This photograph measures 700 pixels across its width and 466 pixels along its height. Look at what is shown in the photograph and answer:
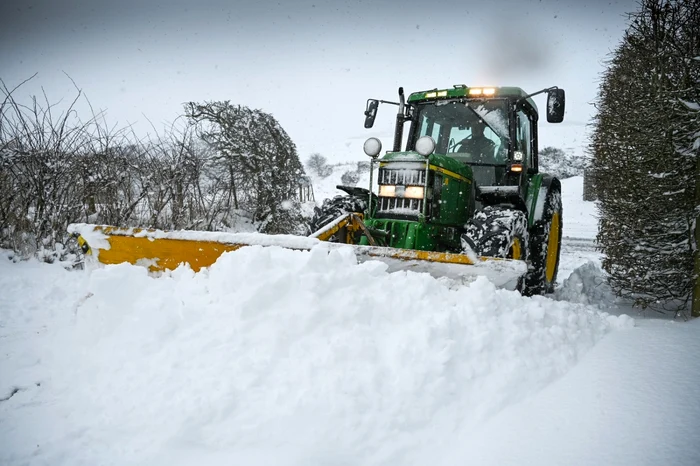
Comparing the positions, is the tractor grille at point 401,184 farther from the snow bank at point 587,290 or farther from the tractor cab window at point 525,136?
the snow bank at point 587,290

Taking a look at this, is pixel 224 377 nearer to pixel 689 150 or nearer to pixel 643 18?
pixel 689 150

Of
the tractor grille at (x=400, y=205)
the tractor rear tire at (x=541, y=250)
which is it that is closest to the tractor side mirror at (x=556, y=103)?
the tractor rear tire at (x=541, y=250)

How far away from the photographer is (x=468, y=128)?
15.5 feet

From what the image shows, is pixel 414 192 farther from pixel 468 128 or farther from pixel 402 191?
pixel 468 128

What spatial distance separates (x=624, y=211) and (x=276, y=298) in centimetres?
397

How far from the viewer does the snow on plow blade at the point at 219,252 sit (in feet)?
8.55

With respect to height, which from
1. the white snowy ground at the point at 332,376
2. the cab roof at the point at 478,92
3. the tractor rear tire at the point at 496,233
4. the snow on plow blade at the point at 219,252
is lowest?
the white snowy ground at the point at 332,376

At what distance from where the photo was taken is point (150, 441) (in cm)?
175

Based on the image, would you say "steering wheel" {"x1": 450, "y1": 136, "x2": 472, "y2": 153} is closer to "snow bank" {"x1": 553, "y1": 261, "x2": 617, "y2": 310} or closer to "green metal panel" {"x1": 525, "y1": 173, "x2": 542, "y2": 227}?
"green metal panel" {"x1": 525, "y1": 173, "x2": 542, "y2": 227}

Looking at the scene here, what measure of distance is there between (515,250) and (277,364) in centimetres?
247

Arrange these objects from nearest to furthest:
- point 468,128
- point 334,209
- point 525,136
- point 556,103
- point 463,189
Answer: point 556,103
point 463,189
point 334,209
point 468,128
point 525,136

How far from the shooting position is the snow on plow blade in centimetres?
261

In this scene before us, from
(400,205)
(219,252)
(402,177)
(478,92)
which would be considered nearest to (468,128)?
(478,92)

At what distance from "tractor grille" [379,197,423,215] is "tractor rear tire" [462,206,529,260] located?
0.51m
